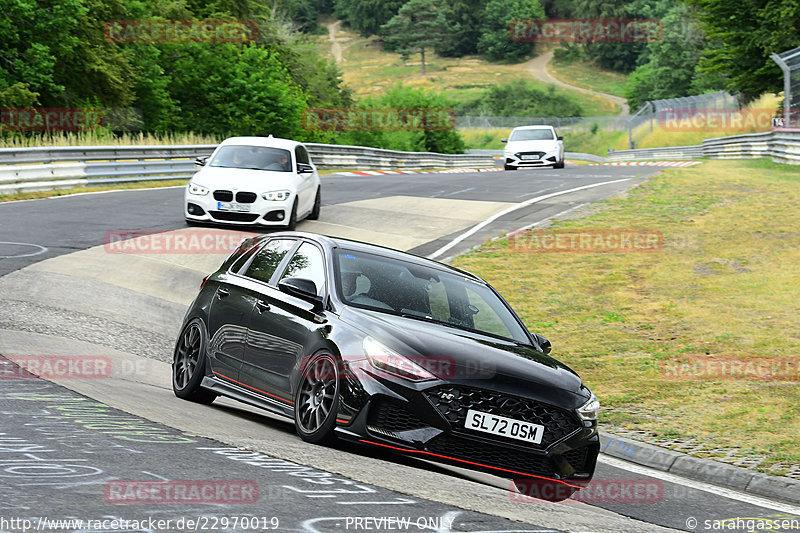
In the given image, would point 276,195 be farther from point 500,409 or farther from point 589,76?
point 589,76

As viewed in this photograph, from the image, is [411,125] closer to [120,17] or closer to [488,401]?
[120,17]

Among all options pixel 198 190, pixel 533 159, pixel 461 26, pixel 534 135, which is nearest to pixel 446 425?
pixel 198 190

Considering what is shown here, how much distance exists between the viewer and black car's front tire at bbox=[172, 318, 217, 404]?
8898 millimetres

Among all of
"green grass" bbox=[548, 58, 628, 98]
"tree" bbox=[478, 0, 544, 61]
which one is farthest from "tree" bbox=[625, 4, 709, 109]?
"tree" bbox=[478, 0, 544, 61]

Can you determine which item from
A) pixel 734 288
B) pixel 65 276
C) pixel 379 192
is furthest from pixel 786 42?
pixel 65 276

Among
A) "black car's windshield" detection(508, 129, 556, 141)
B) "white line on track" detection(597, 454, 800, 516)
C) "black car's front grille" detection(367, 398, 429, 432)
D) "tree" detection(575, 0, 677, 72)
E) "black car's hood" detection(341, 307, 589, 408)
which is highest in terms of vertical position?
"tree" detection(575, 0, 677, 72)

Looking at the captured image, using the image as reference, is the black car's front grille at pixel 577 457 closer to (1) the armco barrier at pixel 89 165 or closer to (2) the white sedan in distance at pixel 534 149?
(1) the armco barrier at pixel 89 165

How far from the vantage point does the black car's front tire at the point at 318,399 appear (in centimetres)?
694

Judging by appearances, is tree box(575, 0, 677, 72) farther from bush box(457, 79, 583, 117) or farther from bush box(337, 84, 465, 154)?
bush box(337, 84, 465, 154)

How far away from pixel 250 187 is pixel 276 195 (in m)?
0.50

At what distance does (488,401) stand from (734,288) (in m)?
9.44

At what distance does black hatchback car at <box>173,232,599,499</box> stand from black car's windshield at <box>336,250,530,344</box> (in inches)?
0.5

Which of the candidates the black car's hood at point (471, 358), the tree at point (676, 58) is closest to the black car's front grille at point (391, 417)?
the black car's hood at point (471, 358)

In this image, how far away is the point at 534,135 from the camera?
139 ft
